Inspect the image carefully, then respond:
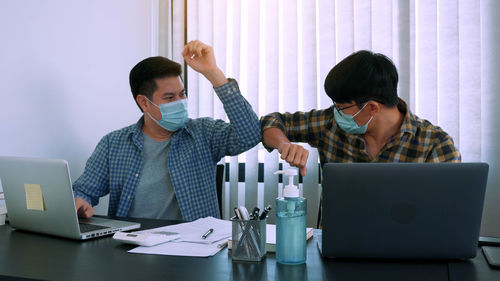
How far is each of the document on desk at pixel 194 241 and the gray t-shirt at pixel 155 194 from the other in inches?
17.0

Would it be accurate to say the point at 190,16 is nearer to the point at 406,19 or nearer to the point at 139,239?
the point at 406,19

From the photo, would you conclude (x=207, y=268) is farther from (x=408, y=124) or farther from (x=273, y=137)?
(x=408, y=124)

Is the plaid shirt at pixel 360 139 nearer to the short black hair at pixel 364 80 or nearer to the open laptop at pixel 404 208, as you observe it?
the short black hair at pixel 364 80

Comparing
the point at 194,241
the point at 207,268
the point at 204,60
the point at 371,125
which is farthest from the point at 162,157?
the point at 207,268

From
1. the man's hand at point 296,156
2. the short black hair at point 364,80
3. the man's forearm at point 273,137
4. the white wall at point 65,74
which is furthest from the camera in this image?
the white wall at point 65,74

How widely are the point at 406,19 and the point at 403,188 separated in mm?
1541

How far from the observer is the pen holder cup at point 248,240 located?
38.4 inches

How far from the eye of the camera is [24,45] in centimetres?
176

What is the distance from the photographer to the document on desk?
106 cm

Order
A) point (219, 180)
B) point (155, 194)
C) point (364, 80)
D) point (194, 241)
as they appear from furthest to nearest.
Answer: point (219, 180) → point (155, 194) → point (364, 80) → point (194, 241)

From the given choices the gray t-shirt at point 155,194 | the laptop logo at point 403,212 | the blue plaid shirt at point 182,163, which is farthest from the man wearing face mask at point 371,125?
the laptop logo at point 403,212

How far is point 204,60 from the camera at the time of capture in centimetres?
161

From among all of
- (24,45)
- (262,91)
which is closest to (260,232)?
(24,45)

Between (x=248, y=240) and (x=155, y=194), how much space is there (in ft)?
2.92
